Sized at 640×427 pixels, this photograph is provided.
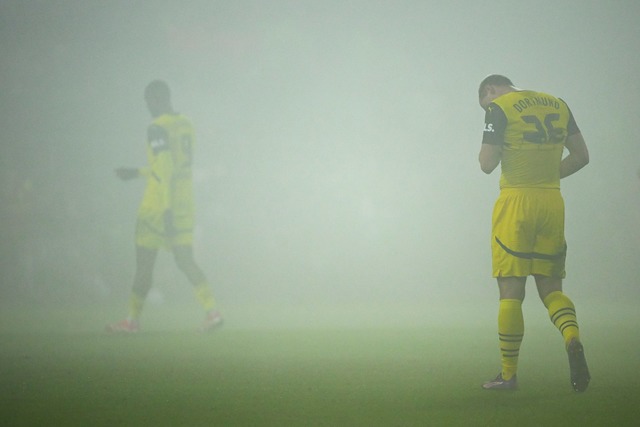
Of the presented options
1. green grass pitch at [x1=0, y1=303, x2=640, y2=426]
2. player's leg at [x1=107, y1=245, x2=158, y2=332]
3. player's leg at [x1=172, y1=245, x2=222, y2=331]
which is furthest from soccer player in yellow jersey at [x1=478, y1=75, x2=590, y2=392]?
player's leg at [x1=107, y1=245, x2=158, y2=332]

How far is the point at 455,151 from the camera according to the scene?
966cm

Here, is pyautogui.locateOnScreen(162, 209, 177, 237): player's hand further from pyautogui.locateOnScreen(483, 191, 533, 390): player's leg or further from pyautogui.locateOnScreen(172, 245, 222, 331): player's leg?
pyautogui.locateOnScreen(483, 191, 533, 390): player's leg

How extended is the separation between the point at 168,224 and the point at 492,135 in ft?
10.3

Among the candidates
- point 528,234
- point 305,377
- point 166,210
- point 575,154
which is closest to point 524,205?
point 528,234

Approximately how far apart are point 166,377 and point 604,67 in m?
7.49

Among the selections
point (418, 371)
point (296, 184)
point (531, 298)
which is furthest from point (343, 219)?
point (418, 371)

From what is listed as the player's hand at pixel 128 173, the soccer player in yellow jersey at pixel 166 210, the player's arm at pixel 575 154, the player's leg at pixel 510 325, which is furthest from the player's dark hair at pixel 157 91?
the player's leg at pixel 510 325

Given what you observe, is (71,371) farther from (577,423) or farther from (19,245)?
(19,245)

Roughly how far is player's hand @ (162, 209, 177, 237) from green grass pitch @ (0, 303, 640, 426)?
2.47ft

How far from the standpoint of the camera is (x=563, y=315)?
2.99 m

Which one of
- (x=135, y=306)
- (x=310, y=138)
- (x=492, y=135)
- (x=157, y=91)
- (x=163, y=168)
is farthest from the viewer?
(x=310, y=138)

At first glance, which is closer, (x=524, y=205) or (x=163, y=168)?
(x=524, y=205)

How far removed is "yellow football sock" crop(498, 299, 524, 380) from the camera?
2986 millimetres

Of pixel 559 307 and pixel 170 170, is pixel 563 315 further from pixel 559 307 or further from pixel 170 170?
pixel 170 170
